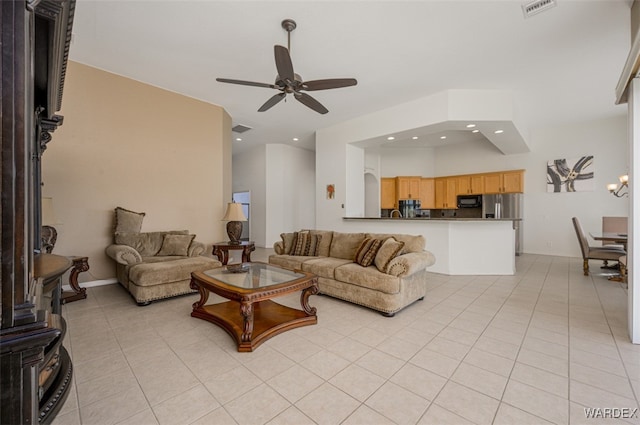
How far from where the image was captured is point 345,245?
405cm

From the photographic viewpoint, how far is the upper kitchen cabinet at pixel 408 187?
8281 mm

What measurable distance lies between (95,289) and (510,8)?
243 inches

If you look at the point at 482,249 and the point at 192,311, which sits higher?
the point at 482,249

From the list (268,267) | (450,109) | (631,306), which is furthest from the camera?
(450,109)

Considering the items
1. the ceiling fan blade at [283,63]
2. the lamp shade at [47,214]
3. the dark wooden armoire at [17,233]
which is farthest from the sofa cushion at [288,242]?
the dark wooden armoire at [17,233]

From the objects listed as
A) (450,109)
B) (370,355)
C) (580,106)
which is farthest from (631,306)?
(580,106)

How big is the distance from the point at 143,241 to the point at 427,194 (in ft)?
24.3

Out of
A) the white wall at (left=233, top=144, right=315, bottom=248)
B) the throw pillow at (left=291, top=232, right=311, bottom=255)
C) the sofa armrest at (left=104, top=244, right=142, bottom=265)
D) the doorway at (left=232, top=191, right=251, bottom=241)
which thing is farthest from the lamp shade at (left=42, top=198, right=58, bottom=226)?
the doorway at (left=232, top=191, right=251, bottom=241)

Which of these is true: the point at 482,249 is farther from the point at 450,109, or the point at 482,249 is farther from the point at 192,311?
the point at 192,311

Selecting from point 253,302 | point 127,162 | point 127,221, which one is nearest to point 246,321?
point 253,302

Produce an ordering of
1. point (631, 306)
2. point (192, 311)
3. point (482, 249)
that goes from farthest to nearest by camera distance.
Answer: point (482, 249) < point (192, 311) < point (631, 306)

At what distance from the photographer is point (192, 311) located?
303cm

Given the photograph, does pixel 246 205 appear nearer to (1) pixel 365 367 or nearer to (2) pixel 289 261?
(2) pixel 289 261

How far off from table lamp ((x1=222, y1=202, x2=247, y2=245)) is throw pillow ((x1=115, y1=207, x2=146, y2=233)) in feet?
4.16
